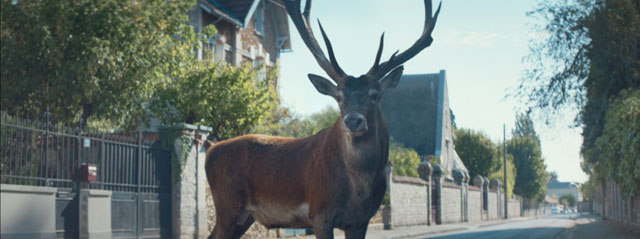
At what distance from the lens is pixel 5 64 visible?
1512 centimetres

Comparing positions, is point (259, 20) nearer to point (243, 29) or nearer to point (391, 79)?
point (243, 29)

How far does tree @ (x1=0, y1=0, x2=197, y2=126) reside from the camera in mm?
14883

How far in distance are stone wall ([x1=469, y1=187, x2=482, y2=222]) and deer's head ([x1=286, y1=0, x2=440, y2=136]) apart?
3728 centimetres

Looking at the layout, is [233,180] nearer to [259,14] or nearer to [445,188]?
[259,14]

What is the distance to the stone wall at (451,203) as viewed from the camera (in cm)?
3504

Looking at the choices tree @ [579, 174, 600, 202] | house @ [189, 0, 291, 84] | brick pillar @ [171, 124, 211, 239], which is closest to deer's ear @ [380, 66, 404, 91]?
brick pillar @ [171, 124, 211, 239]

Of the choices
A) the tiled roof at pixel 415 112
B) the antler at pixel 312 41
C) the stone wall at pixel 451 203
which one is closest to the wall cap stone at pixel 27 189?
the antler at pixel 312 41

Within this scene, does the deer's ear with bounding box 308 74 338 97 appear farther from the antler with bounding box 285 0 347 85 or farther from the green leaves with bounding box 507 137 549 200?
the green leaves with bounding box 507 137 549 200

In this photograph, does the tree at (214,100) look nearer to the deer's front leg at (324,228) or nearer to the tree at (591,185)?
the deer's front leg at (324,228)

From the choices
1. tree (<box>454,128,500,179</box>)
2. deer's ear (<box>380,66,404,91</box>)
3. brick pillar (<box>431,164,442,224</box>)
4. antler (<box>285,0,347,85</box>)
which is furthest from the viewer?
tree (<box>454,128,500,179</box>)

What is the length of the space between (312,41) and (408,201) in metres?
23.0

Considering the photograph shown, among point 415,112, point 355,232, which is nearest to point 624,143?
point 355,232

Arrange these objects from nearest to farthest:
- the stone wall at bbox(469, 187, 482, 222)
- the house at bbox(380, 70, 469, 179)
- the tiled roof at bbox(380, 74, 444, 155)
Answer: the stone wall at bbox(469, 187, 482, 222) → the house at bbox(380, 70, 469, 179) → the tiled roof at bbox(380, 74, 444, 155)

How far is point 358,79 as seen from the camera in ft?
18.5
